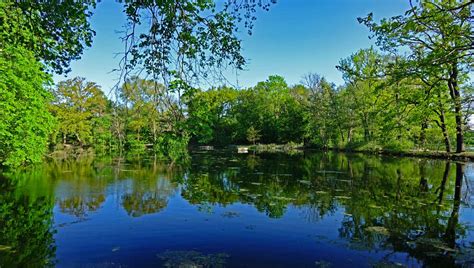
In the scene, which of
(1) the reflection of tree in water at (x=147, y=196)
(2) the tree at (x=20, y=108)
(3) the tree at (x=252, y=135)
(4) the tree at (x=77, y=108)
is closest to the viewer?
(1) the reflection of tree in water at (x=147, y=196)

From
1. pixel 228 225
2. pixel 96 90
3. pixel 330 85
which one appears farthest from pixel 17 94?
pixel 330 85

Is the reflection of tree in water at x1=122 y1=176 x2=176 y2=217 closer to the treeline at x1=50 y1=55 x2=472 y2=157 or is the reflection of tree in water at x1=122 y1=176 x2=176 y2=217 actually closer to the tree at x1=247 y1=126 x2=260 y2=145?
the treeline at x1=50 y1=55 x2=472 y2=157

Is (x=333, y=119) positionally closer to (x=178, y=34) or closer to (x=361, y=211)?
(x=361, y=211)

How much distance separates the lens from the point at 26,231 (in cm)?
757

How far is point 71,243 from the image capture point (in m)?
6.89

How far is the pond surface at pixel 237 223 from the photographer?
20.2 ft

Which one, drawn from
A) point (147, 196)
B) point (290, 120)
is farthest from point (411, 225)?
point (290, 120)

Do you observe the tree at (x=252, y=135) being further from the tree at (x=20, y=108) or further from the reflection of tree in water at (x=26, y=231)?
the reflection of tree in water at (x=26, y=231)

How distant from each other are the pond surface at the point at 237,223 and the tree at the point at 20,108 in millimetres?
2494

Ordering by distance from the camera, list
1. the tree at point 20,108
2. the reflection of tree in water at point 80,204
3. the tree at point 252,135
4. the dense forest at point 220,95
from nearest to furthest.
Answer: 1. the dense forest at point 220,95
2. the reflection of tree in water at point 80,204
3. the tree at point 20,108
4. the tree at point 252,135

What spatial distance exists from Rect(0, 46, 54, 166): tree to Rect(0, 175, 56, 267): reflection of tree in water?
522cm

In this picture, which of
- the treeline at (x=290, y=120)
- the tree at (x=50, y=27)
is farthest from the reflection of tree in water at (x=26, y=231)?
the treeline at (x=290, y=120)

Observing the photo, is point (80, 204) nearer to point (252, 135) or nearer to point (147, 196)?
point (147, 196)

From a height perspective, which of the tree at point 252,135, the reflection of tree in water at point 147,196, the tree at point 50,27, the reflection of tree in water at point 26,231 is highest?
the tree at point 252,135
